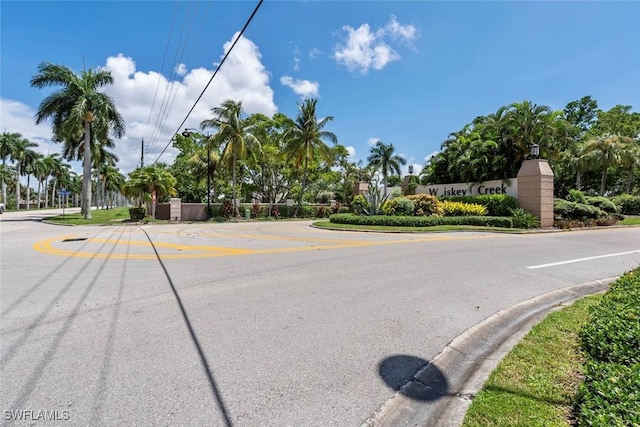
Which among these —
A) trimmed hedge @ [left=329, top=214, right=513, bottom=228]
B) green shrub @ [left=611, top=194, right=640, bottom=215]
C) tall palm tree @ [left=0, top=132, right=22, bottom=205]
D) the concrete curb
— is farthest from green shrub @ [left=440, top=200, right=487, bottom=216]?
tall palm tree @ [left=0, top=132, right=22, bottom=205]

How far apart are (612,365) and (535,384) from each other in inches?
23.0

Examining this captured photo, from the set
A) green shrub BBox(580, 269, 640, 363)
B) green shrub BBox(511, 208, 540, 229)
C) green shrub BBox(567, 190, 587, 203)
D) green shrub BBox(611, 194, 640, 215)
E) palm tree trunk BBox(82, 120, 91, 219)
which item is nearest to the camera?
green shrub BBox(580, 269, 640, 363)

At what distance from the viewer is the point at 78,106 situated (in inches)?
910

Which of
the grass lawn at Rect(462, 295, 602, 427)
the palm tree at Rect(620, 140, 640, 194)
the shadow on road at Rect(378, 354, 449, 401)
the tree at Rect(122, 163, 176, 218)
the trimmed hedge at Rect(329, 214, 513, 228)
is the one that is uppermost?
the palm tree at Rect(620, 140, 640, 194)

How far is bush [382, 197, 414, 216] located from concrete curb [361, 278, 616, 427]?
15.1 meters

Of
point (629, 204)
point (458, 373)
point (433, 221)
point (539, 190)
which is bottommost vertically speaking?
point (458, 373)

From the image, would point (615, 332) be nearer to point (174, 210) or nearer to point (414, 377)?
point (414, 377)

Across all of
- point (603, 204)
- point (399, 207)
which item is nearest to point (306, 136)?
point (399, 207)

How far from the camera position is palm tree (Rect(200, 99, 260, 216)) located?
26891 mm

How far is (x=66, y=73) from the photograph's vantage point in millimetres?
24188

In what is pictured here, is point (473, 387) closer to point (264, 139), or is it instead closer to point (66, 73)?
point (66, 73)

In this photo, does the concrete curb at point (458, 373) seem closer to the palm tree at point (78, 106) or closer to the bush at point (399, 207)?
the bush at point (399, 207)

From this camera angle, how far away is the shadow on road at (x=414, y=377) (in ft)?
9.41

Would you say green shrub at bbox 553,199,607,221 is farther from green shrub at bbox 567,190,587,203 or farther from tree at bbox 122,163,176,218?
tree at bbox 122,163,176,218
